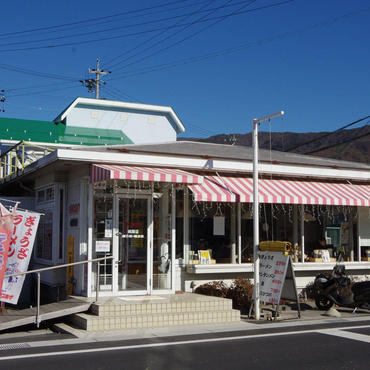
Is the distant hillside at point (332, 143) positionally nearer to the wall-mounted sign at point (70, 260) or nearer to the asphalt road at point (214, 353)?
the wall-mounted sign at point (70, 260)

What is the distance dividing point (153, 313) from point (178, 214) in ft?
11.9

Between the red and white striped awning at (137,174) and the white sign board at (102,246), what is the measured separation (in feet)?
5.01

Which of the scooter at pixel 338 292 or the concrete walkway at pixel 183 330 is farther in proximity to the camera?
the scooter at pixel 338 292

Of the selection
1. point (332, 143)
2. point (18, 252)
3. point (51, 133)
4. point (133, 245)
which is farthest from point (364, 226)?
point (332, 143)

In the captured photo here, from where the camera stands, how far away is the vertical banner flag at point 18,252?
11078 millimetres

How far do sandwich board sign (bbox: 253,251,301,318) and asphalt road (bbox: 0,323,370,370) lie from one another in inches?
64.6

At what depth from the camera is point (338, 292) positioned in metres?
13.0

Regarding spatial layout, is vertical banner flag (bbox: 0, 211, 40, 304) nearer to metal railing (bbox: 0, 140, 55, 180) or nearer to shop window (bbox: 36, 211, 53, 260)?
shop window (bbox: 36, 211, 53, 260)

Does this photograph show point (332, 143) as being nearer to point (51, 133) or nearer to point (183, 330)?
point (51, 133)

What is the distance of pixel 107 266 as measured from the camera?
1220 centimetres

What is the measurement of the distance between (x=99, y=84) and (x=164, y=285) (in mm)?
37262

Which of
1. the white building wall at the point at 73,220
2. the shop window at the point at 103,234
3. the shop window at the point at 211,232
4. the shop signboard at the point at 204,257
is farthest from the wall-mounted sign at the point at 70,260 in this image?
the shop signboard at the point at 204,257

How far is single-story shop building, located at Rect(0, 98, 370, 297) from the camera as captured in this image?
12344 mm

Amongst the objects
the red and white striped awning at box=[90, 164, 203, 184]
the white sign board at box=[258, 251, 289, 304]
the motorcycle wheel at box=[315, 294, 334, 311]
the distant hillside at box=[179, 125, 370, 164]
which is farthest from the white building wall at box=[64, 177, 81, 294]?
the distant hillside at box=[179, 125, 370, 164]
